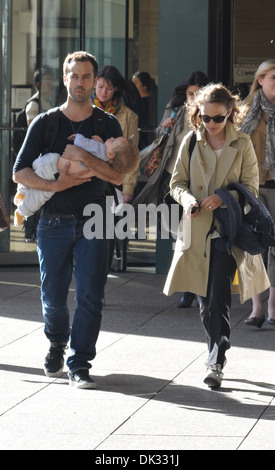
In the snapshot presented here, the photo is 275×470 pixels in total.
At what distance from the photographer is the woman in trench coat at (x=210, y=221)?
255 inches

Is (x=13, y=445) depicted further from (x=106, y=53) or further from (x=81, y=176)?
(x=106, y=53)

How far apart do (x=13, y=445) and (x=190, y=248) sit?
1935 millimetres

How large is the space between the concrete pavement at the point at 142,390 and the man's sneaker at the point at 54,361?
0.19 feet

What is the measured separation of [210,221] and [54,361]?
1307 millimetres

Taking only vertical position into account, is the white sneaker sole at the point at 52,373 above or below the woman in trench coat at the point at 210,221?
below

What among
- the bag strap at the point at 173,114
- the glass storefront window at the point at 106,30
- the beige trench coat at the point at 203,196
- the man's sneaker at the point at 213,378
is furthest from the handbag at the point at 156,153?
the man's sneaker at the point at 213,378

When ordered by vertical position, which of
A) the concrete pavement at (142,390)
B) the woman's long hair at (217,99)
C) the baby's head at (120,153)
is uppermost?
the woman's long hair at (217,99)

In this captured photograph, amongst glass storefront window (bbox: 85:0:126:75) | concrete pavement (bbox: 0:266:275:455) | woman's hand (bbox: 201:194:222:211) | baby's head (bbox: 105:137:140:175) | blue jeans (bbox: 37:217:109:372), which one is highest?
glass storefront window (bbox: 85:0:126:75)

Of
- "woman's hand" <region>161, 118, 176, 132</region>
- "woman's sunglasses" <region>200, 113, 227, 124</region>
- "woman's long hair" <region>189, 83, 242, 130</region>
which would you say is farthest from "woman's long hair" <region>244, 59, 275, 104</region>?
"woman's sunglasses" <region>200, 113, 227, 124</region>

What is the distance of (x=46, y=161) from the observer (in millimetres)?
6328

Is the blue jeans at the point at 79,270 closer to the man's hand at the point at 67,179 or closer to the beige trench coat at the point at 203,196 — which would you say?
the man's hand at the point at 67,179

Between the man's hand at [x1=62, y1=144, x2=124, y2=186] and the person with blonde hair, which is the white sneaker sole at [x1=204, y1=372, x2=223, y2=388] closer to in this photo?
the man's hand at [x1=62, y1=144, x2=124, y2=186]

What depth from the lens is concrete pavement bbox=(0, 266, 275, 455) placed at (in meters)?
5.25

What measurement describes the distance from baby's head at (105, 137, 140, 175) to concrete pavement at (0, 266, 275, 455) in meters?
1.32
